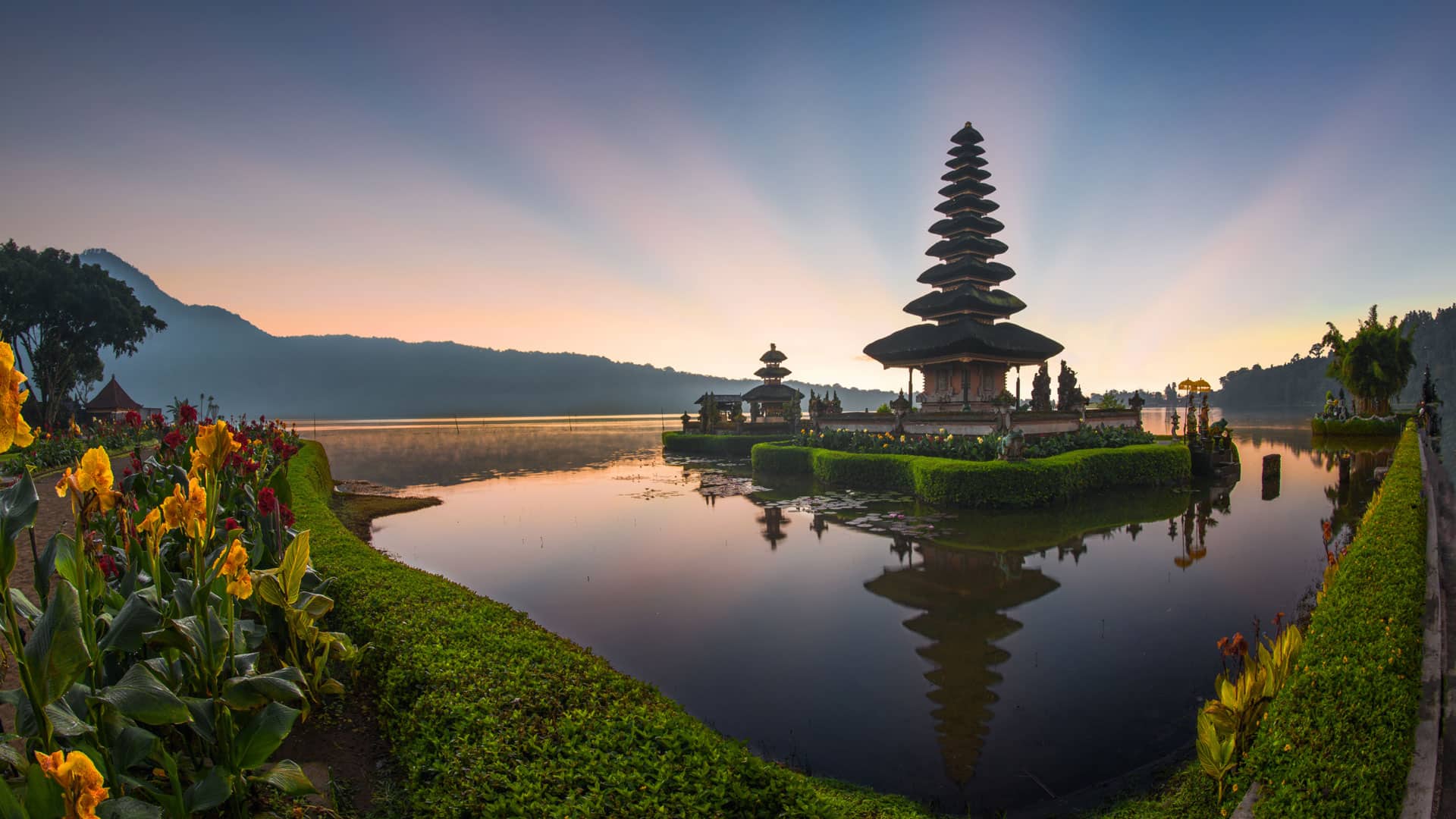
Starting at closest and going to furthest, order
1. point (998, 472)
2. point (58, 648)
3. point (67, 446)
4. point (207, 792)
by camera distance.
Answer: point (58, 648) < point (207, 792) < point (998, 472) < point (67, 446)

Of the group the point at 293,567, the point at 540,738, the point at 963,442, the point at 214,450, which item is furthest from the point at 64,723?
the point at 963,442

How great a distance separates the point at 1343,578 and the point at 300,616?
27.6 ft

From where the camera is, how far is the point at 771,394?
41.3 metres

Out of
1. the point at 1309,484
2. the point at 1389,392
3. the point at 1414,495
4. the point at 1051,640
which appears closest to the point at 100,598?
the point at 1051,640

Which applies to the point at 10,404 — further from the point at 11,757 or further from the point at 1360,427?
the point at 1360,427

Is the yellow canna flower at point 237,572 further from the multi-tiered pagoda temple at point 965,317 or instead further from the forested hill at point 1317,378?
the forested hill at point 1317,378

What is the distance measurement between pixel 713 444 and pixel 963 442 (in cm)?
1775

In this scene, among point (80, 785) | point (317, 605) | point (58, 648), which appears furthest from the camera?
point (317, 605)

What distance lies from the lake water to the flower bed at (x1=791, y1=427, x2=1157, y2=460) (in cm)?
280

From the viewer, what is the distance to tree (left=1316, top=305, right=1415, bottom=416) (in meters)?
38.6

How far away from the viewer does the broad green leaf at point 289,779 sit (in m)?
2.71

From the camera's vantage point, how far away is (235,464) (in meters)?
6.60

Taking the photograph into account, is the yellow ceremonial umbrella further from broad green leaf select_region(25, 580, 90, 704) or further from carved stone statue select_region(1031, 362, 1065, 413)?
broad green leaf select_region(25, 580, 90, 704)

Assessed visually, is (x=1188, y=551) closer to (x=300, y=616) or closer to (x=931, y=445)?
(x=931, y=445)
